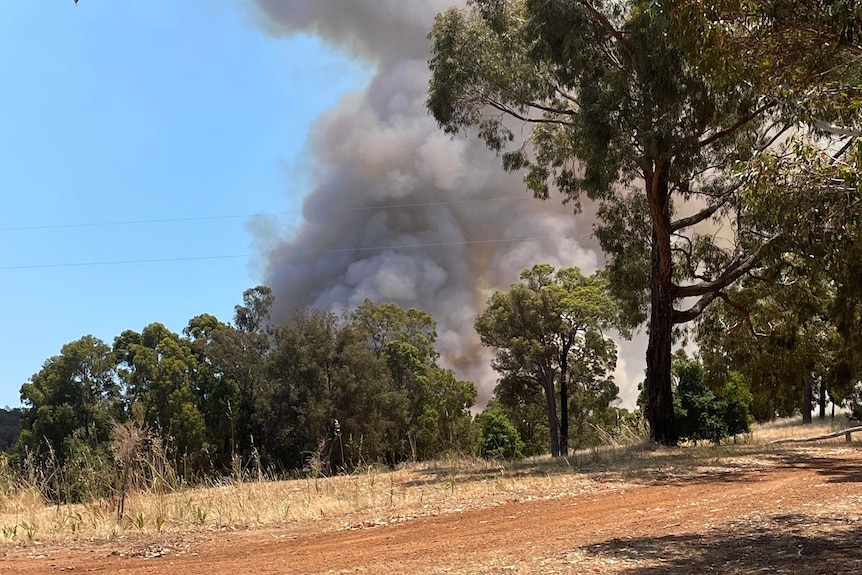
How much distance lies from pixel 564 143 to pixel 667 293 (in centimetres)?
519

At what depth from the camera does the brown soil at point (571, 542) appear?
17.6 ft

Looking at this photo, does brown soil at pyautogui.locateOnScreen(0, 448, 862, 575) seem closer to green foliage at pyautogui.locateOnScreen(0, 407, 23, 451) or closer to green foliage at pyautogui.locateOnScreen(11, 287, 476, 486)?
green foliage at pyautogui.locateOnScreen(11, 287, 476, 486)

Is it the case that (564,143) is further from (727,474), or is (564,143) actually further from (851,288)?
(727,474)

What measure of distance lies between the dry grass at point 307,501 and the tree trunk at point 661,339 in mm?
4347

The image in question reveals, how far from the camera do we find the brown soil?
536 cm

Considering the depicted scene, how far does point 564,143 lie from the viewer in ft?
66.3

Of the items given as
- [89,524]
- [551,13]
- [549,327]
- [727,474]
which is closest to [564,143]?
[551,13]

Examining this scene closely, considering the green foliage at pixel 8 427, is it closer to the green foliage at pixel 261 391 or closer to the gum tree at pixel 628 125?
the green foliage at pixel 261 391

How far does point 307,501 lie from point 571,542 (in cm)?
495

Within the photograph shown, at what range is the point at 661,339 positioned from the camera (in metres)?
18.2

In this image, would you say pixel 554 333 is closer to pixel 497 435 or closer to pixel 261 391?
pixel 497 435

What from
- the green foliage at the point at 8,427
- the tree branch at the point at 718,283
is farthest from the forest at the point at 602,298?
the green foliage at the point at 8,427

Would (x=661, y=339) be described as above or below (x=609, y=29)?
below

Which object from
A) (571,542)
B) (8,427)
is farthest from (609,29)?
(8,427)
